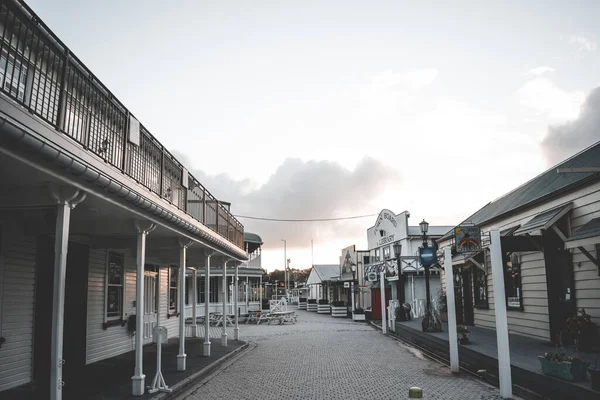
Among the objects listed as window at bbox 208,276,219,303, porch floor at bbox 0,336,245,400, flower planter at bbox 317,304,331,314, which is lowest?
flower planter at bbox 317,304,331,314

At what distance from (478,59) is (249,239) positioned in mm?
25905

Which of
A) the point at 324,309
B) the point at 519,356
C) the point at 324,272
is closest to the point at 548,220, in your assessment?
the point at 519,356

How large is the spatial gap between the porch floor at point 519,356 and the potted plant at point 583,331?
26 centimetres

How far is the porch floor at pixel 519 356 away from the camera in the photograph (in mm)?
7748

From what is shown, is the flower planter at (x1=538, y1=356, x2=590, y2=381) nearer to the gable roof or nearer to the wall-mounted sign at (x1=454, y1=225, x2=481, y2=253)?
the wall-mounted sign at (x1=454, y1=225, x2=481, y2=253)

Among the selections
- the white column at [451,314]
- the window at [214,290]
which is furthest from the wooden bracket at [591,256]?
the window at [214,290]

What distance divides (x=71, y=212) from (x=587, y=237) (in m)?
9.29

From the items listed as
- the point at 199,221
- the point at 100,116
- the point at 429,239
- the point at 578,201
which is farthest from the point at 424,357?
the point at 429,239

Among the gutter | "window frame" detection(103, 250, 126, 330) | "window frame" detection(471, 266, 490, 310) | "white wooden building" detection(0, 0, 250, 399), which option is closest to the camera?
the gutter

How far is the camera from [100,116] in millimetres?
7680

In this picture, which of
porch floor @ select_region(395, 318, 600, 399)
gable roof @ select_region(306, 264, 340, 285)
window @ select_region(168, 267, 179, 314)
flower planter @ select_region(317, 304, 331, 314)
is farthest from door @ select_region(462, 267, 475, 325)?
gable roof @ select_region(306, 264, 340, 285)

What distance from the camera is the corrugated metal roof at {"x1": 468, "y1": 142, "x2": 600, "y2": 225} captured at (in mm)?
12688

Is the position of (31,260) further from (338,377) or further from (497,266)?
(497,266)

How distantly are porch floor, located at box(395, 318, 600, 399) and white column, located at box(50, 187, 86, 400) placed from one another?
272 inches
